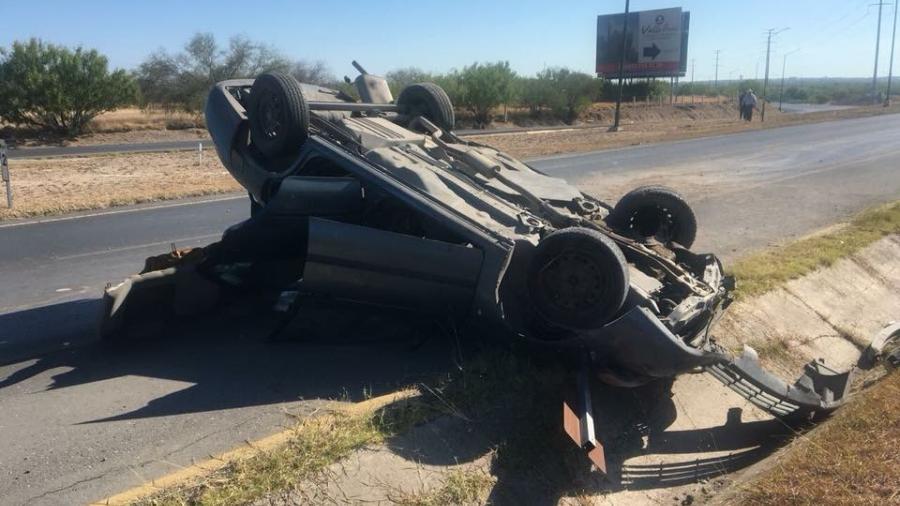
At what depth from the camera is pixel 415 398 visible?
4.87 m

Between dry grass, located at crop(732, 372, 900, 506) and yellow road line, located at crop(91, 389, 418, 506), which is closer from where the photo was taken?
yellow road line, located at crop(91, 389, 418, 506)

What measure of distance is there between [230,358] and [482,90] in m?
45.3

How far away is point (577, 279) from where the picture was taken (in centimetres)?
494

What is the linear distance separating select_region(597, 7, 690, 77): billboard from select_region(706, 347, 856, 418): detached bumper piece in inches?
2196

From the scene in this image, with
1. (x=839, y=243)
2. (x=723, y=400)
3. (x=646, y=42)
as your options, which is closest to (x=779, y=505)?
(x=723, y=400)

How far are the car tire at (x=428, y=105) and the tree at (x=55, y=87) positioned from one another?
2689 centimetres

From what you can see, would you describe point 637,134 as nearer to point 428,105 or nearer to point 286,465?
point 428,105

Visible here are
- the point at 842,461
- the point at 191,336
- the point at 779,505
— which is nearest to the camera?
the point at 779,505

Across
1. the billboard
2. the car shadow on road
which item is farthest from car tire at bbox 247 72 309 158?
the billboard

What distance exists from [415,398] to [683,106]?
2423 inches

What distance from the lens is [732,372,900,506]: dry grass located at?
4.13 meters

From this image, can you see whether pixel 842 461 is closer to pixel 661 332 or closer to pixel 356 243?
pixel 661 332

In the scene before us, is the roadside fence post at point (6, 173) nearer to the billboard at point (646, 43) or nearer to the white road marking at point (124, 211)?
the white road marking at point (124, 211)

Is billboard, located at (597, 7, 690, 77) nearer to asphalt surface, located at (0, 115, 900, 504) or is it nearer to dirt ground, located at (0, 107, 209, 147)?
dirt ground, located at (0, 107, 209, 147)
